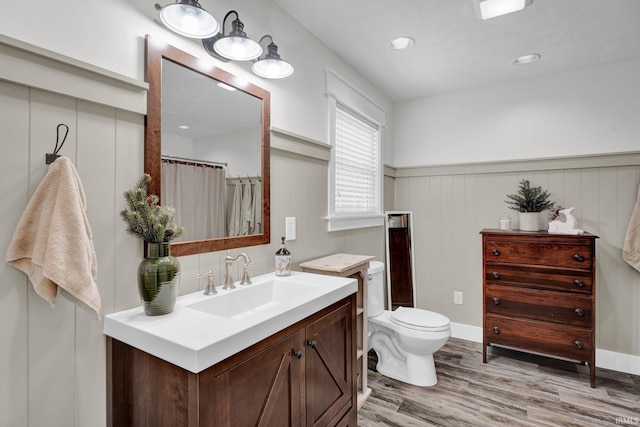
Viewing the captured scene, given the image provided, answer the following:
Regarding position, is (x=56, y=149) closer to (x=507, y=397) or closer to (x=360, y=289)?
(x=360, y=289)

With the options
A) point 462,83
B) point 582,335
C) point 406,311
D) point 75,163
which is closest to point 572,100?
point 462,83

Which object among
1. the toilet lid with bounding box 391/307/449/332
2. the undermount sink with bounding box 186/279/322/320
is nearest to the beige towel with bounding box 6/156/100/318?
the undermount sink with bounding box 186/279/322/320

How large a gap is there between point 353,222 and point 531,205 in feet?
5.03

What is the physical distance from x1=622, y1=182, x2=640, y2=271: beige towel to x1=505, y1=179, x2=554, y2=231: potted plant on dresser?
→ 21.0 inches

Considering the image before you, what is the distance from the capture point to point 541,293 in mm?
2510

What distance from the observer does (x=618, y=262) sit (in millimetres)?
2633

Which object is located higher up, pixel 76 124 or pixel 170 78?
pixel 170 78

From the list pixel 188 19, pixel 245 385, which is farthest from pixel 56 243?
pixel 188 19

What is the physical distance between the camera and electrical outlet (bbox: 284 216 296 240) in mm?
1960

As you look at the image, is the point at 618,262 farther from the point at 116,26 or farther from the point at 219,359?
the point at 116,26

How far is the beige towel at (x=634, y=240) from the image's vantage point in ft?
8.12

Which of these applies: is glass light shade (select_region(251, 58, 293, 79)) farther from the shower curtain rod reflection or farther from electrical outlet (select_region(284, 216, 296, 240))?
electrical outlet (select_region(284, 216, 296, 240))

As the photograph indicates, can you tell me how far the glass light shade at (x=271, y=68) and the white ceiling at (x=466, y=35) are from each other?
1.70 ft

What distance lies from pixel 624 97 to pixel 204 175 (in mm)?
3339
